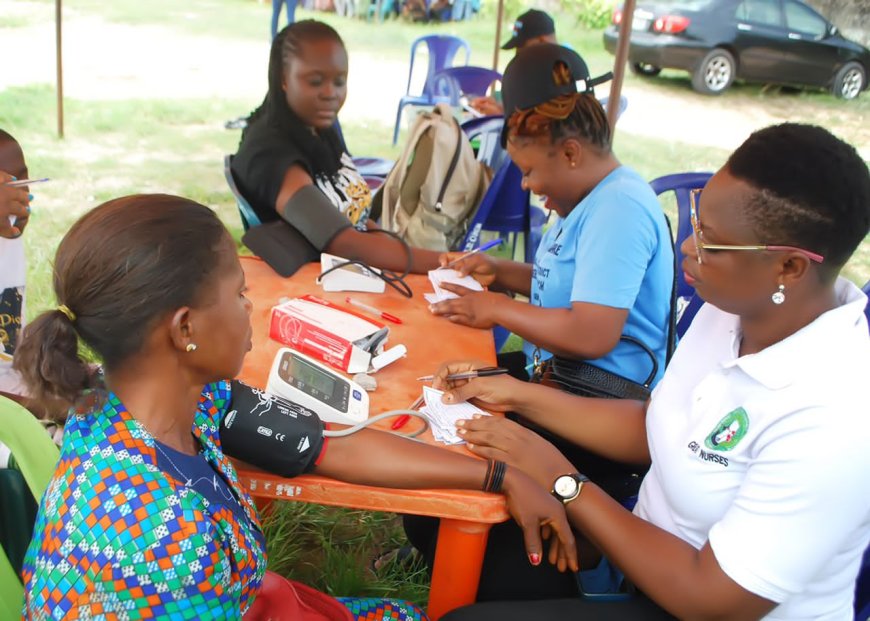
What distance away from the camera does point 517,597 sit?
5.64ft

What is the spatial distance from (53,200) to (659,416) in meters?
5.12

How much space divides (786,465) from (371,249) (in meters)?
1.49

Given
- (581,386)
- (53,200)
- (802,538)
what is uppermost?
(802,538)

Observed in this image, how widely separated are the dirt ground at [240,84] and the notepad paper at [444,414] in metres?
6.93

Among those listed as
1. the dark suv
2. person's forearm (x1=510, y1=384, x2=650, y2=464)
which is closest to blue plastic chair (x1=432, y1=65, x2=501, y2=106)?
the dark suv

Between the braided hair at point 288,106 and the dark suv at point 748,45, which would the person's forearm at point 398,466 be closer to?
the braided hair at point 288,106

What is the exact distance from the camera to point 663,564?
54.8 inches

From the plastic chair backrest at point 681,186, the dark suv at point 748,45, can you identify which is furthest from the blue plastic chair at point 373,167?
the dark suv at point 748,45

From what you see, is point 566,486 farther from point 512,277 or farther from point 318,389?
point 512,277

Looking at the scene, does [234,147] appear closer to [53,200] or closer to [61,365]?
[53,200]

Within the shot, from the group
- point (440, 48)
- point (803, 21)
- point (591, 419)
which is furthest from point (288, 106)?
point (803, 21)

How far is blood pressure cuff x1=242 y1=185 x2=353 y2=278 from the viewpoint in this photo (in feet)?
7.76

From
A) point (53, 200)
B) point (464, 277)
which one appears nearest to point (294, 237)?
point (464, 277)

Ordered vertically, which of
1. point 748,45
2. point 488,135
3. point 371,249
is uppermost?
point 748,45
